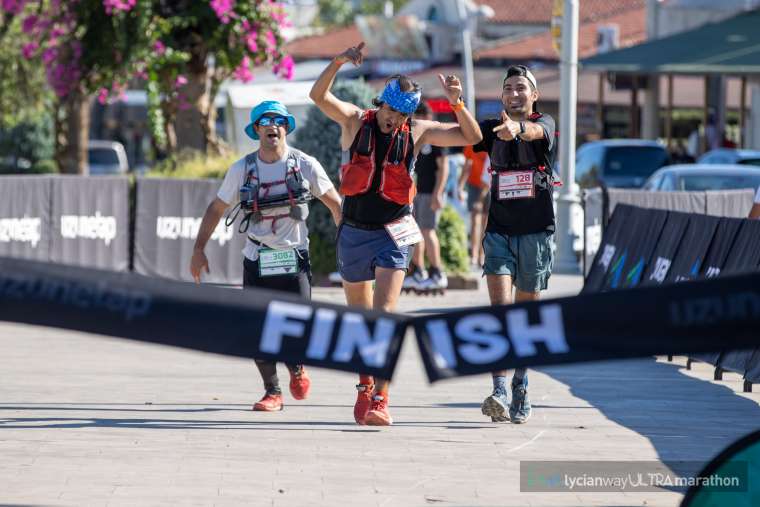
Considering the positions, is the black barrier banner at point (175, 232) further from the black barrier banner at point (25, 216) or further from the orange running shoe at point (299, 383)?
the orange running shoe at point (299, 383)

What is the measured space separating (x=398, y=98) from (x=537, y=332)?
3.57m

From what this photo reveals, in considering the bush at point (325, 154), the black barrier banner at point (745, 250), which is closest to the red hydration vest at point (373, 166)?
the black barrier banner at point (745, 250)

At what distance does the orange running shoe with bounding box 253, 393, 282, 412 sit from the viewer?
9.04m

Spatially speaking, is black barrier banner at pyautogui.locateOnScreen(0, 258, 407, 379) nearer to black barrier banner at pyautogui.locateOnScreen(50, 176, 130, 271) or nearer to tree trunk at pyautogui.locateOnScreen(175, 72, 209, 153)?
black barrier banner at pyautogui.locateOnScreen(50, 176, 130, 271)

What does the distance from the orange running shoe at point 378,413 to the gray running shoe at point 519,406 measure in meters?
0.76

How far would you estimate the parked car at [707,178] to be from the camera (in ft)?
62.4

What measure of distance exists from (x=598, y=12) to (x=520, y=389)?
71.2 m

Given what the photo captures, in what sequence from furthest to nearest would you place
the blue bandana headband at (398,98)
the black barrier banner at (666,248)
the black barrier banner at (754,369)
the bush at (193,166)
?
1. the bush at (193,166)
2. the black barrier banner at (666,248)
3. the black barrier banner at (754,369)
4. the blue bandana headband at (398,98)

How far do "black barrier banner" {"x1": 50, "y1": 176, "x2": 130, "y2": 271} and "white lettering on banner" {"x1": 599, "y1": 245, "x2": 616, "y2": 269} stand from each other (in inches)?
254

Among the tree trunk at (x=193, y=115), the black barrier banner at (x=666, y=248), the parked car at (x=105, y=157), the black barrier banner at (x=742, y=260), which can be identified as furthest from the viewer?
the parked car at (x=105, y=157)

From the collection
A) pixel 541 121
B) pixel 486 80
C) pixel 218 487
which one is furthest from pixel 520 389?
pixel 486 80

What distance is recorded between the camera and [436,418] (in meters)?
8.90

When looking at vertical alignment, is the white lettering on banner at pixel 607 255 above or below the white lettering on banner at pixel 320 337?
below

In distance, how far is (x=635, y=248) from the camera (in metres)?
13.0
